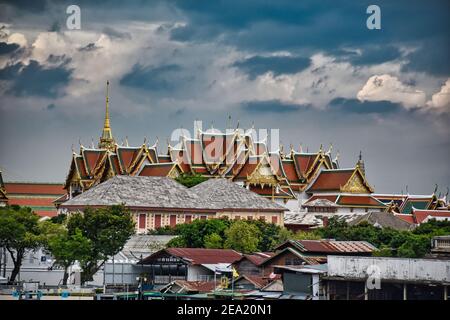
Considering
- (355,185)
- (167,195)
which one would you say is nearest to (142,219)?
(167,195)

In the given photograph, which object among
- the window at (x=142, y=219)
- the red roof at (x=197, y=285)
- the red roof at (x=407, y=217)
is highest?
the red roof at (x=407, y=217)

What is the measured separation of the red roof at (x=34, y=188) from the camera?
9481cm

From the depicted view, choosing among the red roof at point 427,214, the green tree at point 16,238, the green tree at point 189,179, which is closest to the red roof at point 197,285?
the green tree at point 16,238

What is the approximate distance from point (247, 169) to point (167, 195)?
12.7m

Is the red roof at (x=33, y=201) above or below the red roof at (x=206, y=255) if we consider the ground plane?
above

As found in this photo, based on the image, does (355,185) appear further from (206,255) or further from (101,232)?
(206,255)

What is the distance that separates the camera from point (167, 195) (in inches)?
2766

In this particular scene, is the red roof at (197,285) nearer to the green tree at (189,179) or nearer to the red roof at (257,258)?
the red roof at (257,258)

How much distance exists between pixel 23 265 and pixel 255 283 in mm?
13631

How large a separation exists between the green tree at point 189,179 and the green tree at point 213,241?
840 inches

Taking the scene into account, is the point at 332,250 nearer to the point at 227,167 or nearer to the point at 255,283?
the point at 255,283

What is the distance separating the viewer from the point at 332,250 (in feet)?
152
